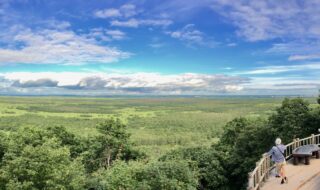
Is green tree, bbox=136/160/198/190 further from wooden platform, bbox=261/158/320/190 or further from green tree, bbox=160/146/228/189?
wooden platform, bbox=261/158/320/190

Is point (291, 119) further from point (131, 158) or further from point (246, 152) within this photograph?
point (131, 158)

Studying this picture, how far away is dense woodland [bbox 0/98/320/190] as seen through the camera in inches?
982

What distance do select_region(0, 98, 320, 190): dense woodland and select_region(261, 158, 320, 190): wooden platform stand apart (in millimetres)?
4378

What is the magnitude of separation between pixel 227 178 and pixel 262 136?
556 centimetres

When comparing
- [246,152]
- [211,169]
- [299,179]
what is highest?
[299,179]

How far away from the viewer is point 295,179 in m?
13.8

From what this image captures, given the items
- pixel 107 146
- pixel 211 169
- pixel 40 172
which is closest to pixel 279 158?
pixel 40 172

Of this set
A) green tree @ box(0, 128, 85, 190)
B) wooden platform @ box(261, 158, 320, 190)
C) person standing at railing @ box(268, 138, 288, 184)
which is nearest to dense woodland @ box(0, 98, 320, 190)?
green tree @ box(0, 128, 85, 190)

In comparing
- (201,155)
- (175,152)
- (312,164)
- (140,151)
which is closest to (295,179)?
(312,164)

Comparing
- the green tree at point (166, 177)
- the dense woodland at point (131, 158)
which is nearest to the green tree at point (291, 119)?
the dense woodland at point (131, 158)

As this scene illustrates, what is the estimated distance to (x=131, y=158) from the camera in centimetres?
4522

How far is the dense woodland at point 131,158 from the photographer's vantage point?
81.9ft

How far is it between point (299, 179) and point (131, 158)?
1303 inches

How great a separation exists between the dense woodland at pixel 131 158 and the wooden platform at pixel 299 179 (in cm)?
438
